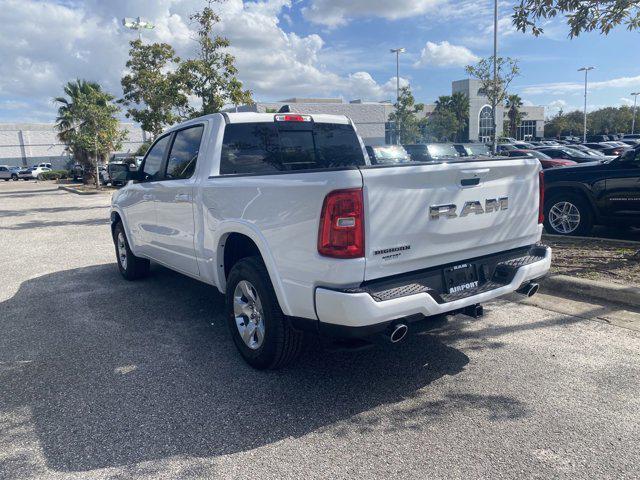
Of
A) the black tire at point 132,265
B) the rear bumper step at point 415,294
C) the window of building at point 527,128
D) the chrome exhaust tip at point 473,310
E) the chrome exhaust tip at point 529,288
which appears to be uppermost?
the window of building at point 527,128

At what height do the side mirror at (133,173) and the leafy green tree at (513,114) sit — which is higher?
the leafy green tree at (513,114)

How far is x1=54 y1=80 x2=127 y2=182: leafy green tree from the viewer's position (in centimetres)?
3028

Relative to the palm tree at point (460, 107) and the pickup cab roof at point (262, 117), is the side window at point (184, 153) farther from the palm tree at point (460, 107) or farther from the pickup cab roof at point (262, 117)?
the palm tree at point (460, 107)

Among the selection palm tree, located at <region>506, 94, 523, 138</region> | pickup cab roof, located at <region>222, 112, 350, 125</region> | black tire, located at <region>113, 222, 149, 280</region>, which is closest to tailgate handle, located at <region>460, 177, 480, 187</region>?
pickup cab roof, located at <region>222, 112, 350, 125</region>

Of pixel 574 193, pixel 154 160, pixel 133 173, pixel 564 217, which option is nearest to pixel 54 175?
pixel 133 173

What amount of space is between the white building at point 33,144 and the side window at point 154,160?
62.1m

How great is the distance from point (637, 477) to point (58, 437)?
326 cm

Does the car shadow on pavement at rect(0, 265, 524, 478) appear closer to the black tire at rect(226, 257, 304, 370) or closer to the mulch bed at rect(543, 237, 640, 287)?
the black tire at rect(226, 257, 304, 370)

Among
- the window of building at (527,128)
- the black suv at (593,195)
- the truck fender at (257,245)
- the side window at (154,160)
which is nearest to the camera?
the truck fender at (257,245)

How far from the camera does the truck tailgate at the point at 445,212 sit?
3107 millimetres

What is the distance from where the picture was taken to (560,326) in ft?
15.5

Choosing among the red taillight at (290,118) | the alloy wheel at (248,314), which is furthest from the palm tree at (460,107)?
the alloy wheel at (248,314)

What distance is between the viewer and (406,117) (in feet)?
157

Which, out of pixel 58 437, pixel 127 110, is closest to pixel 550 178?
pixel 58 437
